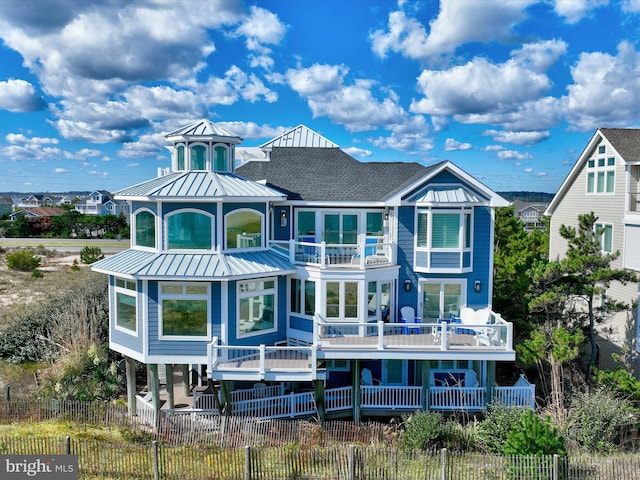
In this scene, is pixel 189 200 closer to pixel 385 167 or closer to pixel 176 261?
pixel 176 261

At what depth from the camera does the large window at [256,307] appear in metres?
15.9

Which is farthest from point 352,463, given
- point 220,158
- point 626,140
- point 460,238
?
point 626,140

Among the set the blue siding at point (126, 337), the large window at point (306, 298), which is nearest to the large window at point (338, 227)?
the large window at point (306, 298)

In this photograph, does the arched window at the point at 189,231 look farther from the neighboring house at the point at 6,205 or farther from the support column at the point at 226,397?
the neighboring house at the point at 6,205

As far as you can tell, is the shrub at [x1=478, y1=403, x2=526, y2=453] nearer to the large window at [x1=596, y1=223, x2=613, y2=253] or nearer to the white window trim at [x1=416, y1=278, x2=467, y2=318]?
the white window trim at [x1=416, y1=278, x2=467, y2=318]

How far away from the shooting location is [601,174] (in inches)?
904

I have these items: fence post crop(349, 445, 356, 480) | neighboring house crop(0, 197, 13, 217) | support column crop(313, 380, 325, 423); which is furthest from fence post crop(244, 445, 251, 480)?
neighboring house crop(0, 197, 13, 217)

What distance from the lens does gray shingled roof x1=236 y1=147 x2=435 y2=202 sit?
60.6 ft

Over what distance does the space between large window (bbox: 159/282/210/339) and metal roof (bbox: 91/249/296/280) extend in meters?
0.55

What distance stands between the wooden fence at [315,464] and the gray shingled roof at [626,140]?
1292 cm

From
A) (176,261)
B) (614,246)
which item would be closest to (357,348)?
(176,261)

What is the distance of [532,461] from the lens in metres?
11.6

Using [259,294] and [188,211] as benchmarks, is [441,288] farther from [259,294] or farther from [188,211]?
[188,211]

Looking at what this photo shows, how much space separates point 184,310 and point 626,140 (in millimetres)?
19250
